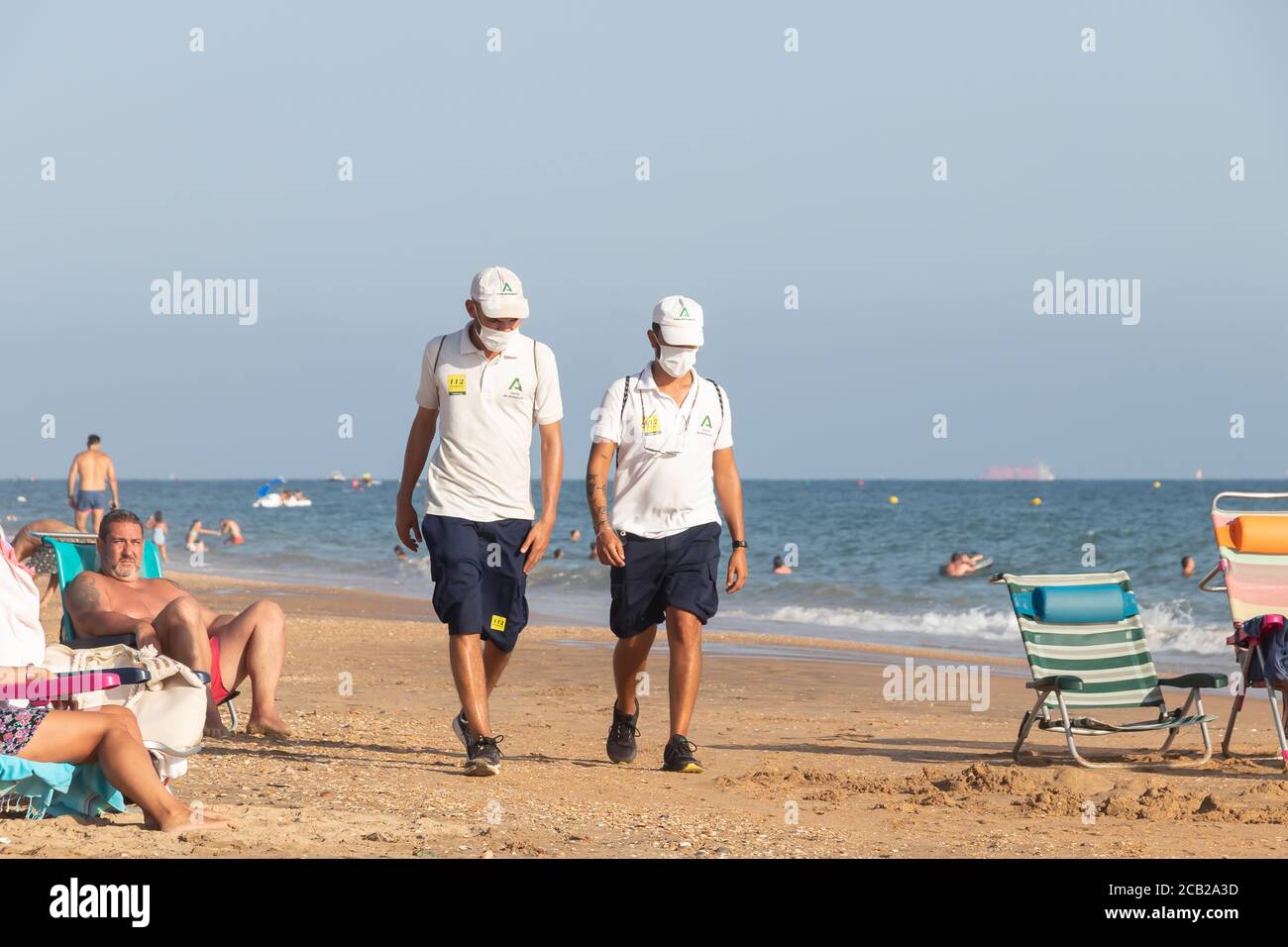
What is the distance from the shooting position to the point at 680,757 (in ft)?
22.6

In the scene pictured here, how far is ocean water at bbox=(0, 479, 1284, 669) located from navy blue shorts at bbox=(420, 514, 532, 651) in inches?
381

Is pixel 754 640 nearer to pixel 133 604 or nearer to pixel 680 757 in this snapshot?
pixel 680 757

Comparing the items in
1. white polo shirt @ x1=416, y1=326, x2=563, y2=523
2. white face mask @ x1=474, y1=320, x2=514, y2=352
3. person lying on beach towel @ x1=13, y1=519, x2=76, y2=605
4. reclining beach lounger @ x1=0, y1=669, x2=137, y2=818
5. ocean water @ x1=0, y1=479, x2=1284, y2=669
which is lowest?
ocean water @ x1=0, y1=479, x2=1284, y2=669

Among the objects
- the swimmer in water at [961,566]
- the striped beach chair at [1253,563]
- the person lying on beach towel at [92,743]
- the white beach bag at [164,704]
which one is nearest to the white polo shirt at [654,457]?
the white beach bag at [164,704]

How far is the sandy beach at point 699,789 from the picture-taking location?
5148mm

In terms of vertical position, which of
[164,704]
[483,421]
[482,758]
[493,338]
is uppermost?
[493,338]

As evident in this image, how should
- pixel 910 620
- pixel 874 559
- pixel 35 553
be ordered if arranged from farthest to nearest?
pixel 874 559 → pixel 910 620 → pixel 35 553

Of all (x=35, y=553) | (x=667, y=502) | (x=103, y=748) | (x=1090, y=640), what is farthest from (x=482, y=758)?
(x=1090, y=640)

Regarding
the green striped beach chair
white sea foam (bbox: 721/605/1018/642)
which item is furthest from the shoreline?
the green striped beach chair

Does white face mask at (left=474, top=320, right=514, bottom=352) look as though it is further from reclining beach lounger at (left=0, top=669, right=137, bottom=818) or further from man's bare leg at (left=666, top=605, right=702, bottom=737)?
reclining beach lounger at (left=0, top=669, right=137, bottom=818)

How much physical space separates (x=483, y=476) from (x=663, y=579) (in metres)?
0.93

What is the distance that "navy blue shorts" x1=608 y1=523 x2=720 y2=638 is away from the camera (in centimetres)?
683

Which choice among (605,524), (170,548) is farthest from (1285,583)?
(170,548)
